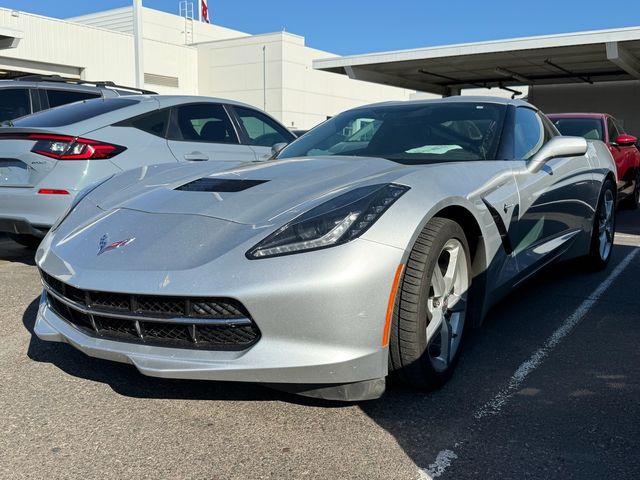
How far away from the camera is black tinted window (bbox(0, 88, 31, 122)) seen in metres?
7.29

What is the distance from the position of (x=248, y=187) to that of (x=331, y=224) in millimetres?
691

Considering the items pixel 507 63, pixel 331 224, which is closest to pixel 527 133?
pixel 331 224

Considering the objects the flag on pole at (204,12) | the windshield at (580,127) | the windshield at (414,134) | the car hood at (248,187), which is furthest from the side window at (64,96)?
the flag on pole at (204,12)

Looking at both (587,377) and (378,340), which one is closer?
(378,340)

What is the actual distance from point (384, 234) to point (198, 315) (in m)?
0.78

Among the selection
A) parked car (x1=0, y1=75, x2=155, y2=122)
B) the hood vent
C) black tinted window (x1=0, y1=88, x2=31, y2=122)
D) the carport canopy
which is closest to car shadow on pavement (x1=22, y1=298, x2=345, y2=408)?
the hood vent

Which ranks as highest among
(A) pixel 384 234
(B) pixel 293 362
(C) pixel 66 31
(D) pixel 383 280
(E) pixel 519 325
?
(C) pixel 66 31

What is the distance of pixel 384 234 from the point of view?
8.39 ft

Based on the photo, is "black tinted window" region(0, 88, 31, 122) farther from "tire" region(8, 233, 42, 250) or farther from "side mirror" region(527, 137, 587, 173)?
"side mirror" region(527, 137, 587, 173)

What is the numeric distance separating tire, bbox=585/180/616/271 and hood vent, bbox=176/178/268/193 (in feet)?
10.5

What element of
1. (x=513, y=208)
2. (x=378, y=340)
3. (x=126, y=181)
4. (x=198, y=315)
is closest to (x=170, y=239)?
(x=198, y=315)

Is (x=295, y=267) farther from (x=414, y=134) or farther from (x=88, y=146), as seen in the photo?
(x=88, y=146)

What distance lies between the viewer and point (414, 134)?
397 cm

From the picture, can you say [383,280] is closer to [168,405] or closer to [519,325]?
[168,405]
